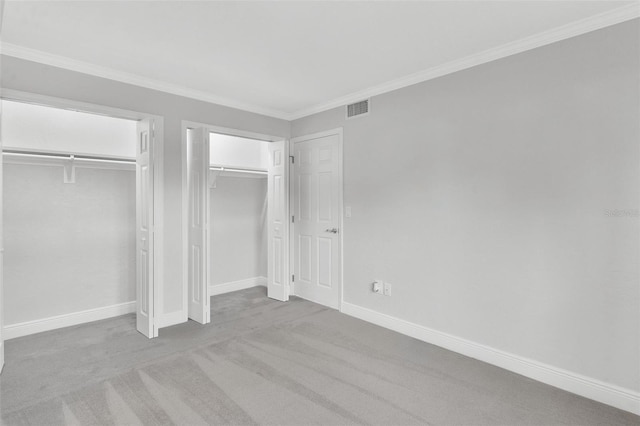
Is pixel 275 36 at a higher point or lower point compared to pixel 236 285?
Result: higher

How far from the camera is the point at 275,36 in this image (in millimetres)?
2506

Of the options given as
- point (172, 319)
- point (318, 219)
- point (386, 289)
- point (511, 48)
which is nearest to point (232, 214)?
point (318, 219)

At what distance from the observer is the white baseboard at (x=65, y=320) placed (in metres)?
3.25

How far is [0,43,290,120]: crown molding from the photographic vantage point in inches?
106

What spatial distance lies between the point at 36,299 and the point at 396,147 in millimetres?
4007

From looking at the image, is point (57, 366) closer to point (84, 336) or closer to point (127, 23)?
point (84, 336)

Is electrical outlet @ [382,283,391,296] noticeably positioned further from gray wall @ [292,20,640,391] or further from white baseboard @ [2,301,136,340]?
white baseboard @ [2,301,136,340]

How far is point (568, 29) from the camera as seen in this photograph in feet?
7.65

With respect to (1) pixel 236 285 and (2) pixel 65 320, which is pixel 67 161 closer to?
(2) pixel 65 320

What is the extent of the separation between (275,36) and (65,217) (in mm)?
2967

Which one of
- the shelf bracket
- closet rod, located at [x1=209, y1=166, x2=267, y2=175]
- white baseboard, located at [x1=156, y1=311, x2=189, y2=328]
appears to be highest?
closet rod, located at [x1=209, y1=166, x2=267, y2=175]

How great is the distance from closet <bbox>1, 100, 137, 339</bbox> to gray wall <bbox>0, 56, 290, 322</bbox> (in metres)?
0.72

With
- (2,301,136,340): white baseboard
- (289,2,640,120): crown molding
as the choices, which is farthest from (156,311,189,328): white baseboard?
(289,2,640,120): crown molding

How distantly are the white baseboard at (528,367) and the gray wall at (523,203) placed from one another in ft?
0.16
